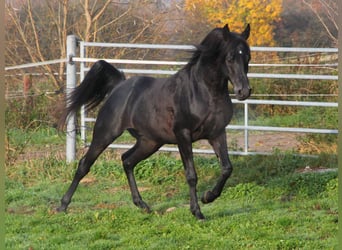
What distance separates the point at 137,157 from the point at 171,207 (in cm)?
64

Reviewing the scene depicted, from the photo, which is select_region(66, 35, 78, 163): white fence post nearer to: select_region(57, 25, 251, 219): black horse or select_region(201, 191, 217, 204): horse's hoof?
select_region(57, 25, 251, 219): black horse

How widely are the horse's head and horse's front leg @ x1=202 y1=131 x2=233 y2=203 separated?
591 millimetres

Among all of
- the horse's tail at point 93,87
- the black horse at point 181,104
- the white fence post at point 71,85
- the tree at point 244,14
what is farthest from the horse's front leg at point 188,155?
the tree at point 244,14

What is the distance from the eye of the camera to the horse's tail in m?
7.37

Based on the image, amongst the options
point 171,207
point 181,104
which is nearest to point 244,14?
point 171,207

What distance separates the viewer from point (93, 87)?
7.40 m

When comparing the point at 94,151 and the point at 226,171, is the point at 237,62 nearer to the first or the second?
the point at 226,171

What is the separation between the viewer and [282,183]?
770cm

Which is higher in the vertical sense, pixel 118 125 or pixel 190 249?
pixel 118 125

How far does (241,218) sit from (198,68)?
1.48 m

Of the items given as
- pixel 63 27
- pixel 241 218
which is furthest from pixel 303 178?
pixel 63 27

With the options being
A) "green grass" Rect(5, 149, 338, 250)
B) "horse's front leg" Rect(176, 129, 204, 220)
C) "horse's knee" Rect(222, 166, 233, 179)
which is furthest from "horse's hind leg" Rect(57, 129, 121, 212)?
"horse's knee" Rect(222, 166, 233, 179)

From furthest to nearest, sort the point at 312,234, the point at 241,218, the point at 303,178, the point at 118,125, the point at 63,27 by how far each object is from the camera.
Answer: the point at 63,27
the point at 303,178
the point at 118,125
the point at 241,218
the point at 312,234

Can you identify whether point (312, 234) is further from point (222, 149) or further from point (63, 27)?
point (63, 27)
